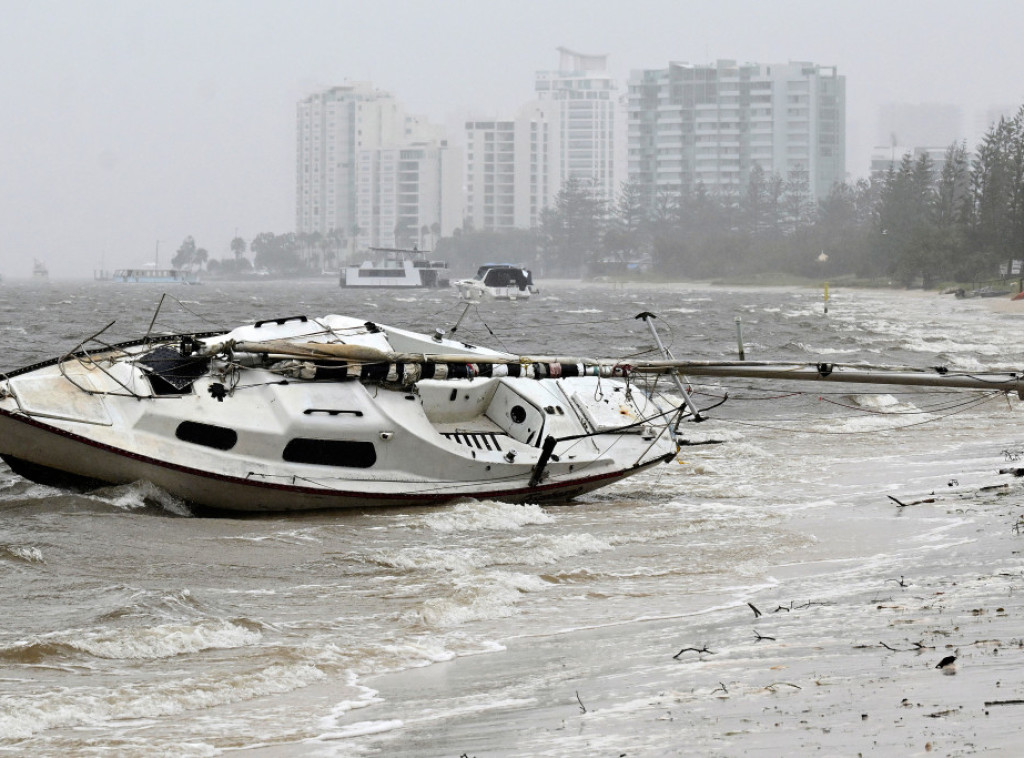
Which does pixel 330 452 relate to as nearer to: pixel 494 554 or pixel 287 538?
pixel 287 538

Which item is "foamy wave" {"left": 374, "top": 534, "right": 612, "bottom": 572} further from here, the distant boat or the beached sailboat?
the distant boat

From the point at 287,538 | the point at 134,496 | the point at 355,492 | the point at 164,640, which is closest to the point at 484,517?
the point at 355,492

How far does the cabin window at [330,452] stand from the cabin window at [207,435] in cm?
80

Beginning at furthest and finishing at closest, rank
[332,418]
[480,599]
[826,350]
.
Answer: [826,350] → [332,418] → [480,599]

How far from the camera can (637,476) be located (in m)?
23.7

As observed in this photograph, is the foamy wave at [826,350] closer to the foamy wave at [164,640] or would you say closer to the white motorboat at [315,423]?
the white motorboat at [315,423]

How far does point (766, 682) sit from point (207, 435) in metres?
10.4

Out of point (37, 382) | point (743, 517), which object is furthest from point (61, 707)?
point (743, 517)

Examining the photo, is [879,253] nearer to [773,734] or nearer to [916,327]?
[916,327]

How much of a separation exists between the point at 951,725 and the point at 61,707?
6273mm

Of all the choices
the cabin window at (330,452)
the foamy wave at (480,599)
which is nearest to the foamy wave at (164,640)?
the foamy wave at (480,599)

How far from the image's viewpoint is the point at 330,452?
1902cm

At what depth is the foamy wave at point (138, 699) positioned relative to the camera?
32.3ft

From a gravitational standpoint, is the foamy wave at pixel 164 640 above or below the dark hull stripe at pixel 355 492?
below
